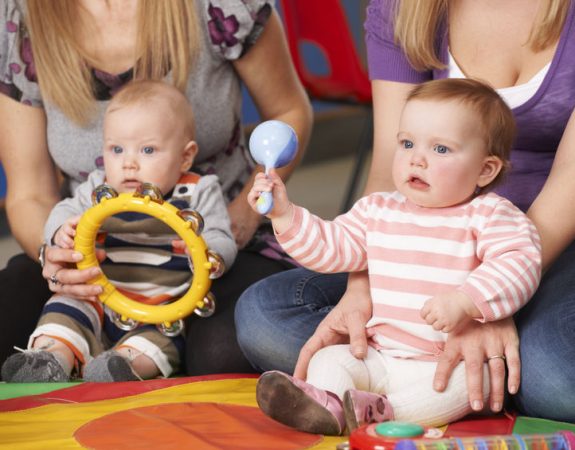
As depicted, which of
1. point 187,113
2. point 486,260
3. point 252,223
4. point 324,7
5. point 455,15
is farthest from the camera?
point 324,7

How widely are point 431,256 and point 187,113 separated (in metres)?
0.60

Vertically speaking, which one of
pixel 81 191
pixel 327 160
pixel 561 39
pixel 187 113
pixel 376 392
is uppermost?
pixel 561 39

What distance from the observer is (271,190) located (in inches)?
59.7

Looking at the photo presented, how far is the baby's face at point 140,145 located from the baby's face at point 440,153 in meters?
0.50

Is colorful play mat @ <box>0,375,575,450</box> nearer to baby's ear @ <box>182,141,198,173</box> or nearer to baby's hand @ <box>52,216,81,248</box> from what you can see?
baby's hand @ <box>52,216,81,248</box>

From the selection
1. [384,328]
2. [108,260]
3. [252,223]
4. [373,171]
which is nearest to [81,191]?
[108,260]

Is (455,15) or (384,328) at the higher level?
(455,15)

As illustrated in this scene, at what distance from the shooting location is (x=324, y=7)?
11.1 ft

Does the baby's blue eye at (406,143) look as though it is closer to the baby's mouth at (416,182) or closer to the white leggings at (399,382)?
the baby's mouth at (416,182)

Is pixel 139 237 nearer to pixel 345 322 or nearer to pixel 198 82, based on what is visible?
pixel 198 82

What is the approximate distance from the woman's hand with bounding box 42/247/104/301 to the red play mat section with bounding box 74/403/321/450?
0.33 meters

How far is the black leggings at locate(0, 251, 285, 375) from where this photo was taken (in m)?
1.87

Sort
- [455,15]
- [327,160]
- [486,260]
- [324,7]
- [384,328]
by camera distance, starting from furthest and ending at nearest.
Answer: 1. [327,160]
2. [324,7]
3. [455,15]
4. [384,328]
5. [486,260]

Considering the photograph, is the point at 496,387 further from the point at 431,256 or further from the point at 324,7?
the point at 324,7
